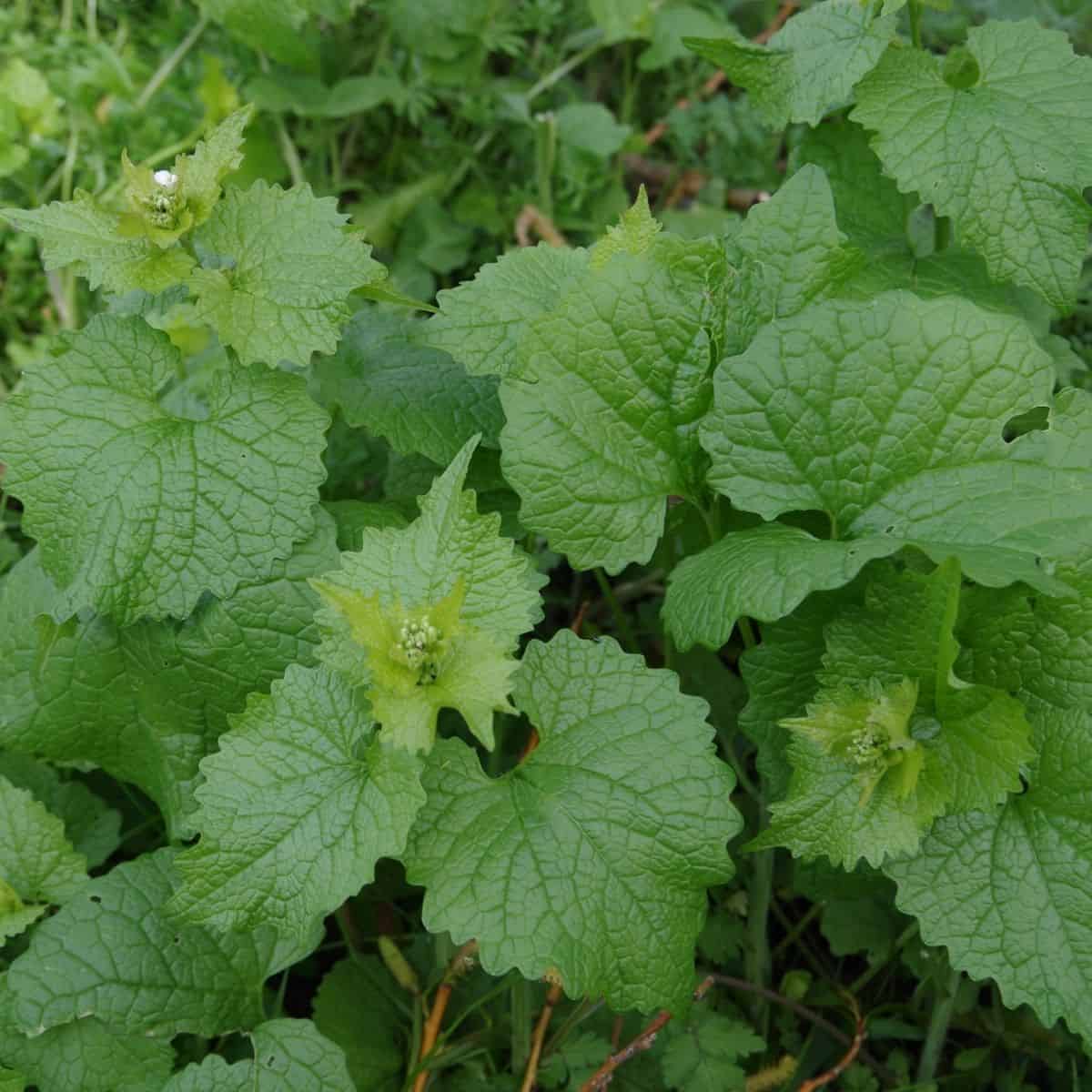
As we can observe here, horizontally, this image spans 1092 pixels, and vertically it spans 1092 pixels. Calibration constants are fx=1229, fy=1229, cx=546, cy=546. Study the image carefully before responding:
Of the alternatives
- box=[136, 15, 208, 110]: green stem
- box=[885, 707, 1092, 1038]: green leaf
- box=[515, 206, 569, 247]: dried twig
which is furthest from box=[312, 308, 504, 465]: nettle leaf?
box=[136, 15, 208, 110]: green stem

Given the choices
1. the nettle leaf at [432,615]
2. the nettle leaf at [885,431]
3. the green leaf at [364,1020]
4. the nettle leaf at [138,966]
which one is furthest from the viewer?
the green leaf at [364,1020]

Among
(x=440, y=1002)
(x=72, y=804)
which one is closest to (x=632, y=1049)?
(x=440, y=1002)

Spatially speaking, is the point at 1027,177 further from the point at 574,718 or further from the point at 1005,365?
the point at 574,718

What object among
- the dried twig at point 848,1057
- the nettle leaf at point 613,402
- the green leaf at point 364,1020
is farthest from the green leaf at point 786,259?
the green leaf at point 364,1020

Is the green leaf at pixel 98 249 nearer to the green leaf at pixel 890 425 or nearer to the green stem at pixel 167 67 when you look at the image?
the green leaf at pixel 890 425

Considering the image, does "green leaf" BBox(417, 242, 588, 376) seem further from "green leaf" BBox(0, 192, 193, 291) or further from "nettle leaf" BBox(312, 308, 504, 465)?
"green leaf" BBox(0, 192, 193, 291)

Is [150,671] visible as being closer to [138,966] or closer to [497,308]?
[138,966]

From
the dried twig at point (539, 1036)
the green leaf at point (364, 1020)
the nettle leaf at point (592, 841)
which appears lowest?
the green leaf at point (364, 1020)
